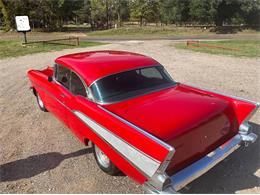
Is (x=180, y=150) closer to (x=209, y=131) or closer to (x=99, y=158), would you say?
(x=209, y=131)

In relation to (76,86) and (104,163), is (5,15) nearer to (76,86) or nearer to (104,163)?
(76,86)

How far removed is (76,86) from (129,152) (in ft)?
5.64

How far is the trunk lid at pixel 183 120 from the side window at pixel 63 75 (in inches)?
49.0

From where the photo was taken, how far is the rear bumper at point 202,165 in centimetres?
266

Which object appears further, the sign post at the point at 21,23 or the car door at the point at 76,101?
the sign post at the point at 21,23

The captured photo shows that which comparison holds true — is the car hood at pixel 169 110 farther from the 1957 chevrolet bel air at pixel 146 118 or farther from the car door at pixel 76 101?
the car door at pixel 76 101

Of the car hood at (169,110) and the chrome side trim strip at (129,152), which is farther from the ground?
the car hood at (169,110)

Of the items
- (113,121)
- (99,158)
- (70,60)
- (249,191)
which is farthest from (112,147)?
(70,60)

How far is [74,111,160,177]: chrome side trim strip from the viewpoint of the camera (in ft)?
8.42

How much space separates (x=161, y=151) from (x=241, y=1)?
38353 millimetres

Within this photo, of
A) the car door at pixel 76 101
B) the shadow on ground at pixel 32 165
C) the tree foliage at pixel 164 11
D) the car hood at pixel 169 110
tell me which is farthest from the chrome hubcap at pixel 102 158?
the tree foliage at pixel 164 11

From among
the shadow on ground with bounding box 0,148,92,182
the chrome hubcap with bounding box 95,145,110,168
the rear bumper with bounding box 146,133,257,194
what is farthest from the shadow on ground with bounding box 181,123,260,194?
the shadow on ground with bounding box 0,148,92,182

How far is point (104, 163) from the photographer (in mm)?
3547

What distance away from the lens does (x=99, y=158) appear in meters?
3.61
